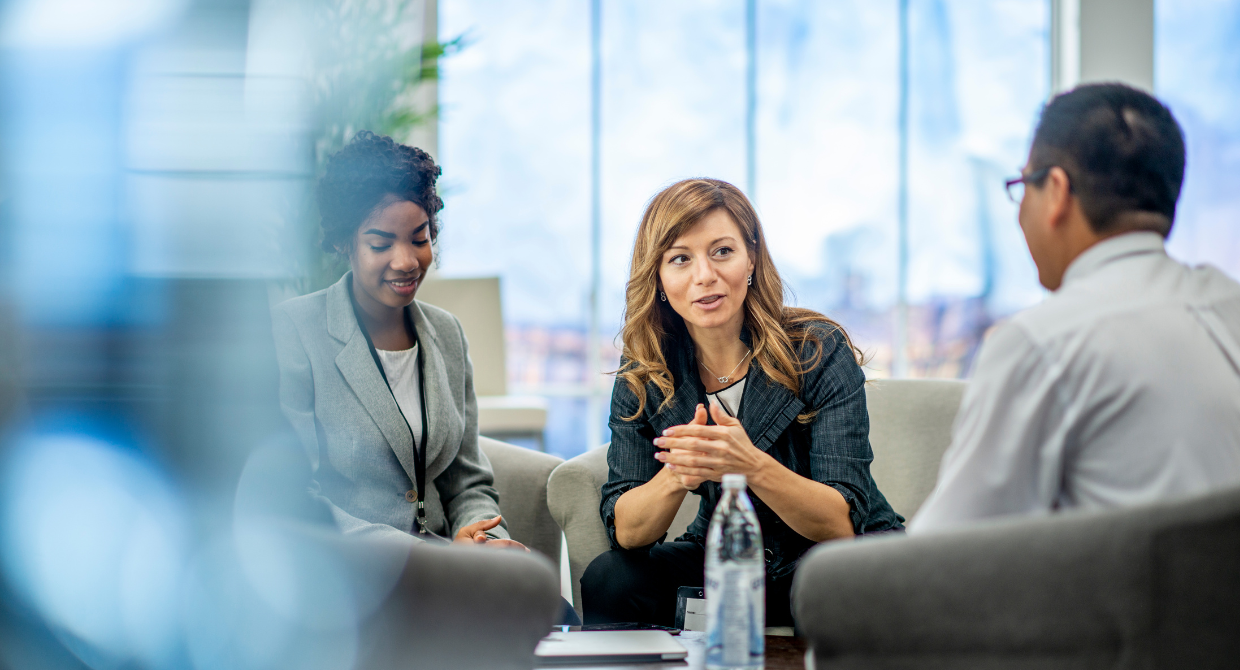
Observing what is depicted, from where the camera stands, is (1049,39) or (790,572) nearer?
(790,572)

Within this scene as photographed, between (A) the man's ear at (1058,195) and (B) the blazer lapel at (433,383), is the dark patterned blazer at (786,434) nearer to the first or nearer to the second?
(B) the blazer lapel at (433,383)

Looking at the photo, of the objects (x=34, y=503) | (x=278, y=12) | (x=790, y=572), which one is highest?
(x=278, y=12)

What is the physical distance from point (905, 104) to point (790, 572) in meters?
4.21

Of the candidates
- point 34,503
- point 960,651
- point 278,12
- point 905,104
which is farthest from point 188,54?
point 905,104

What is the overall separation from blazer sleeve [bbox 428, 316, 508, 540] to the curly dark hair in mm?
339

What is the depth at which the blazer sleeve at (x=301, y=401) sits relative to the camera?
155 centimetres

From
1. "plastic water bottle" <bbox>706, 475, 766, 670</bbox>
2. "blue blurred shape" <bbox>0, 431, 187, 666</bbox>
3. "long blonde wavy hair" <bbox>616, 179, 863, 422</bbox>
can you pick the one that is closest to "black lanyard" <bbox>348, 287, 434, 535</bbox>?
"long blonde wavy hair" <bbox>616, 179, 863, 422</bbox>

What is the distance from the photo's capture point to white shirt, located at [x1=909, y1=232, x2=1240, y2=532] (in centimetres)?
87

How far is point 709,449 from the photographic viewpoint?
1437 mm

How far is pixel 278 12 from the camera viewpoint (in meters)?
0.80

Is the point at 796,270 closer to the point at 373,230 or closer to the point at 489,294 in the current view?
the point at 489,294

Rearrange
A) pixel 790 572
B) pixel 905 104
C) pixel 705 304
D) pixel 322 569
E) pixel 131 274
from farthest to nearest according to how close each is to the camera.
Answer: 1. pixel 905 104
2. pixel 705 304
3. pixel 790 572
4. pixel 322 569
5. pixel 131 274

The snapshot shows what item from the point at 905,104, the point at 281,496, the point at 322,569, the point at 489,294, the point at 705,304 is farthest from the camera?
the point at 905,104

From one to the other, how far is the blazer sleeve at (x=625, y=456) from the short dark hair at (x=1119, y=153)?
98 cm
